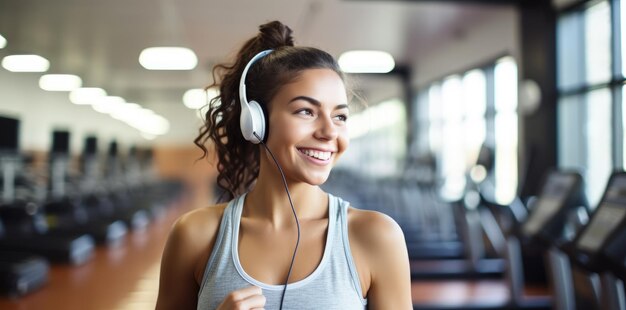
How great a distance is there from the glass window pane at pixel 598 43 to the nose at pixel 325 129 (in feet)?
14.4

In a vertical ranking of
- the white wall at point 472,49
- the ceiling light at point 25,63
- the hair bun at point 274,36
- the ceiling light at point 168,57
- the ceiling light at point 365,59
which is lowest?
the hair bun at point 274,36

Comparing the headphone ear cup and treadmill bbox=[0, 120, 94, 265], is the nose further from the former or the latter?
treadmill bbox=[0, 120, 94, 265]

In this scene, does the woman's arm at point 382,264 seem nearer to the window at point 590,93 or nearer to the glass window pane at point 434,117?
the window at point 590,93

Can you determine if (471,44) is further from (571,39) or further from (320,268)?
(320,268)

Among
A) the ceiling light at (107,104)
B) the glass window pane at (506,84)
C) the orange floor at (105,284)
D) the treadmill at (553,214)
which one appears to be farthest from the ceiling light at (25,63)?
the ceiling light at (107,104)

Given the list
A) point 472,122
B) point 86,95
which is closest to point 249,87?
point 472,122

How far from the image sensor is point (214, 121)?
4.66 feet

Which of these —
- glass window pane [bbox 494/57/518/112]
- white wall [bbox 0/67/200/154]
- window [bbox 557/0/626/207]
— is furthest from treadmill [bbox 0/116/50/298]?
glass window pane [bbox 494/57/518/112]

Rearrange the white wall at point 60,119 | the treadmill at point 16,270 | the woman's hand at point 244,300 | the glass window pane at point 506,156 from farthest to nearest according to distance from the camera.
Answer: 1. the glass window pane at point 506,156
2. the treadmill at point 16,270
3. the white wall at point 60,119
4. the woman's hand at point 244,300

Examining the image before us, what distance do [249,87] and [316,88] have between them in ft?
0.59

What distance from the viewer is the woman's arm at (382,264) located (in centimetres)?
117

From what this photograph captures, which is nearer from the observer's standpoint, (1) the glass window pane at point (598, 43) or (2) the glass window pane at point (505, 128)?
(1) the glass window pane at point (598, 43)

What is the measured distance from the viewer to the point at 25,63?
389cm

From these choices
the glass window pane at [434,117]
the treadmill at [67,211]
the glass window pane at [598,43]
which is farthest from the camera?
the glass window pane at [434,117]
